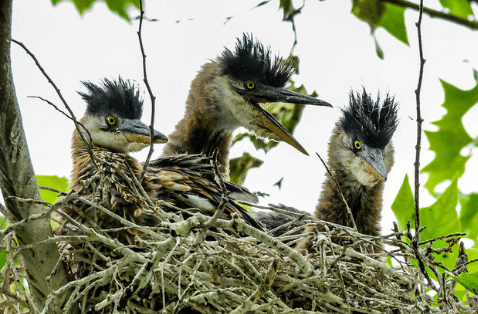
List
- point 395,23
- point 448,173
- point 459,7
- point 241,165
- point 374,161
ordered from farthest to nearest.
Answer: point 241,165 → point 448,173 → point 374,161 → point 395,23 → point 459,7

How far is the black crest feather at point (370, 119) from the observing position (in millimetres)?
3912

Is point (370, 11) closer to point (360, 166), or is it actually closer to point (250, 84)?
point (360, 166)

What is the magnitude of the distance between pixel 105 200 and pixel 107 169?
213 millimetres

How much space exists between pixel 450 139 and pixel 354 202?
0.77 metres

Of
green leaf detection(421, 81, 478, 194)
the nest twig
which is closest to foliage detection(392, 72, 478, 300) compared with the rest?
green leaf detection(421, 81, 478, 194)

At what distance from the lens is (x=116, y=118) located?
12.1 feet

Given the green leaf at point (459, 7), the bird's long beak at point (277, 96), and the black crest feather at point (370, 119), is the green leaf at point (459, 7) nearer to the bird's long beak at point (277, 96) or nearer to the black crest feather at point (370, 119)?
the black crest feather at point (370, 119)

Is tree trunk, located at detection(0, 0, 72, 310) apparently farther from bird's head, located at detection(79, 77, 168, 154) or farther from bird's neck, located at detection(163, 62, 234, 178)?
bird's neck, located at detection(163, 62, 234, 178)

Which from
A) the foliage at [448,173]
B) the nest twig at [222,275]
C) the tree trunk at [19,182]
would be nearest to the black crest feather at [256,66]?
the foliage at [448,173]

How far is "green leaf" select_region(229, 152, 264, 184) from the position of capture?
185 inches

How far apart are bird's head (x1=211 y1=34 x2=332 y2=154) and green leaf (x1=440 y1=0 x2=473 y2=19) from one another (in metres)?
1.52

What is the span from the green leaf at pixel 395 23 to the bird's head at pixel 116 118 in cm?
131

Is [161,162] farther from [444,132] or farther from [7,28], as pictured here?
[444,132]

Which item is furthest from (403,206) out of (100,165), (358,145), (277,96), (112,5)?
(112,5)
